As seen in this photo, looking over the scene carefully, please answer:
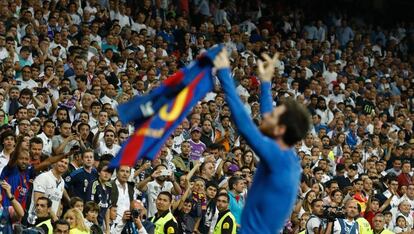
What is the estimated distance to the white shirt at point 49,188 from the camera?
10531 mm

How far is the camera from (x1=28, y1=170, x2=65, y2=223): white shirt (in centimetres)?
1053

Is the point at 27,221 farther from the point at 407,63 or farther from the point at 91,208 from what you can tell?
the point at 407,63

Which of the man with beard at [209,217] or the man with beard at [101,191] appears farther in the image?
the man with beard at [209,217]

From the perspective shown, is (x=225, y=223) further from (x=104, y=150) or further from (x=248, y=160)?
(x=248, y=160)

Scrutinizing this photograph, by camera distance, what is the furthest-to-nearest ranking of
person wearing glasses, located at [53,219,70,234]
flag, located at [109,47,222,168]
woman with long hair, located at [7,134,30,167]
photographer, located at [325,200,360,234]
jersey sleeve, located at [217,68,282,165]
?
1. photographer, located at [325,200,360,234]
2. woman with long hair, located at [7,134,30,167]
3. person wearing glasses, located at [53,219,70,234]
4. flag, located at [109,47,222,168]
5. jersey sleeve, located at [217,68,282,165]

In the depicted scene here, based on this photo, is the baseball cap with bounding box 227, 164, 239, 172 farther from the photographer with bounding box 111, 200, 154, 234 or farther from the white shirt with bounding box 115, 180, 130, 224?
the photographer with bounding box 111, 200, 154, 234

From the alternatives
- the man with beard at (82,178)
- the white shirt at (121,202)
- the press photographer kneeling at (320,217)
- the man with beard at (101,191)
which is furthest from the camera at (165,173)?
the press photographer kneeling at (320,217)

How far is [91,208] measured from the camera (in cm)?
1031

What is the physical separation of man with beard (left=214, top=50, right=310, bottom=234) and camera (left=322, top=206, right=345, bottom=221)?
675 centimetres

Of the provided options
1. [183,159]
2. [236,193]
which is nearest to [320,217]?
[236,193]

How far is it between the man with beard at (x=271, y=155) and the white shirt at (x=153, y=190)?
6590 millimetres

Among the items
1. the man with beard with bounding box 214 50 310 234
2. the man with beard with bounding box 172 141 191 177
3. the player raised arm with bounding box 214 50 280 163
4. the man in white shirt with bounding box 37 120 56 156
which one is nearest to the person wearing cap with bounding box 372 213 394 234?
the man with beard with bounding box 172 141 191 177

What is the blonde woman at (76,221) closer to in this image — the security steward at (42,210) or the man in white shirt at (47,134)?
Result: the security steward at (42,210)

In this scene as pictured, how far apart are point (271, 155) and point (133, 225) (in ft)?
18.6
